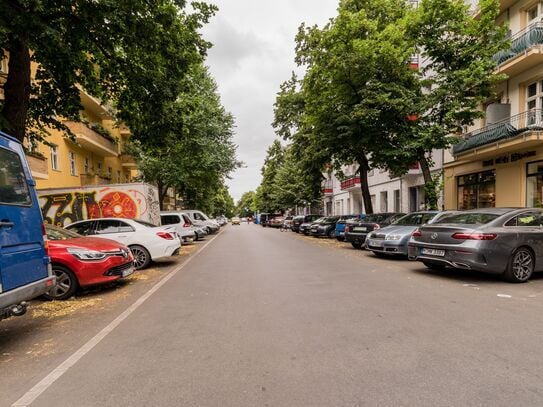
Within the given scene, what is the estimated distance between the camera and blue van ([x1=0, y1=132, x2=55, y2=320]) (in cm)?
414

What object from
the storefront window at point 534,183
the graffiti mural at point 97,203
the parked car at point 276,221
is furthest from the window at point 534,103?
the parked car at point 276,221

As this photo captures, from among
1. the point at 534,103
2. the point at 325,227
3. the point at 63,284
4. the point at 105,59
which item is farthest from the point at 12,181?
the point at 325,227

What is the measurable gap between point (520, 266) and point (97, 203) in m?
13.6

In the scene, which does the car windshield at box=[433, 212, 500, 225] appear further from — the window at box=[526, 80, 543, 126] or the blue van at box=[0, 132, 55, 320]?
the window at box=[526, 80, 543, 126]

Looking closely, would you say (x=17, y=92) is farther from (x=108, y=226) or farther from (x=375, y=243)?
(x=375, y=243)

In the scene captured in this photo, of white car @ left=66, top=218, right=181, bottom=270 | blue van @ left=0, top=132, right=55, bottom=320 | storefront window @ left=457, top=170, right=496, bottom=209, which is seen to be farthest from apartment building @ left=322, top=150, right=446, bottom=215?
blue van @ left=0, top=132, right=55, bottom=320

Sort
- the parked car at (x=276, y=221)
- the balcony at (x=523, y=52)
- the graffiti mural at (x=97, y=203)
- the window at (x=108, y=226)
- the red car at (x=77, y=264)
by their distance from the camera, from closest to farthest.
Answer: the red car at (x=77, y=264) < the window at (x=108, y=226) < the graffiti mural at (x=97, y=203) < the balcony at (x=523, y=52) < the parked car at (x=276, y=221)

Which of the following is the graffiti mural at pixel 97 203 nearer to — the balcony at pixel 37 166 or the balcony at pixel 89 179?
the balcony at pixel 37 166

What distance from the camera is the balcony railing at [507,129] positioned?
48.6ft

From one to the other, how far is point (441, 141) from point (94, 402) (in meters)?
15.6

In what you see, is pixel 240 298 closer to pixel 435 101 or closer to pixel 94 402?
pixel 94 402

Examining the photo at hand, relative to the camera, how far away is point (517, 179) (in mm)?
16312

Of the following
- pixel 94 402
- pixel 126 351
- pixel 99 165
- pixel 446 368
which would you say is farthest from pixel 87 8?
pixel 99 165

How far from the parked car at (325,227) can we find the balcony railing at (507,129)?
866 centimetres
